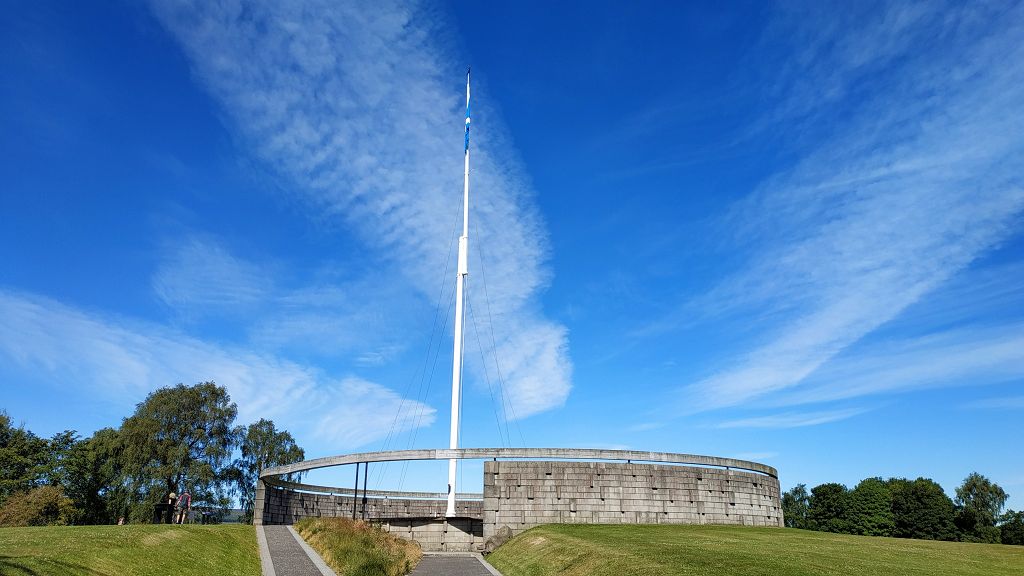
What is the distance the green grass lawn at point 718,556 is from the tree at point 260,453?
42387mm

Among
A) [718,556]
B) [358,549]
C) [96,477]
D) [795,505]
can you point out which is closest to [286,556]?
[358,549]

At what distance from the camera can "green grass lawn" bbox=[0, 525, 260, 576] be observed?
15.7m

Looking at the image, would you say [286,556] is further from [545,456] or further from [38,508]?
[38,508]

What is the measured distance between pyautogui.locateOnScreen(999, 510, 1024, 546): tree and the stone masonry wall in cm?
5960

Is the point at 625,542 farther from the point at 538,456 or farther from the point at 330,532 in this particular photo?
the point at 330,532

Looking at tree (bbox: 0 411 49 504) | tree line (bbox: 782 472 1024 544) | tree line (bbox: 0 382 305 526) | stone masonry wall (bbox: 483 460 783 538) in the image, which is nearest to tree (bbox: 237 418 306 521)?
tree line (bbox: 0 382 305 526)

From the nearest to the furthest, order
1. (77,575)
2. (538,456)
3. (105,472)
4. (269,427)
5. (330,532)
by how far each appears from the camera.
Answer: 1. (77,575)
2. (330,532)
3. (538,456)
4. (105,472)
5. (269,427)

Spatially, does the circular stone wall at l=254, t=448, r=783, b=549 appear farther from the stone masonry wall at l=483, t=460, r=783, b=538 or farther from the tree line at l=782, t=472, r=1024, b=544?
the tree line at l=782, t=472, r=1024, b=544

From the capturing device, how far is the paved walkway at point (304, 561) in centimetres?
2328

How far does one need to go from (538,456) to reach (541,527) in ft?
13.1

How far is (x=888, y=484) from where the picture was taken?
9788 centimetres

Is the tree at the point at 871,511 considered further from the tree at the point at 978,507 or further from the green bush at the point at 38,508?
the green bush at the point at 38,508

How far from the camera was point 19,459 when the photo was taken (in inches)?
2234

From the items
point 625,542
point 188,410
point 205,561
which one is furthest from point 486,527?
point 188,410
